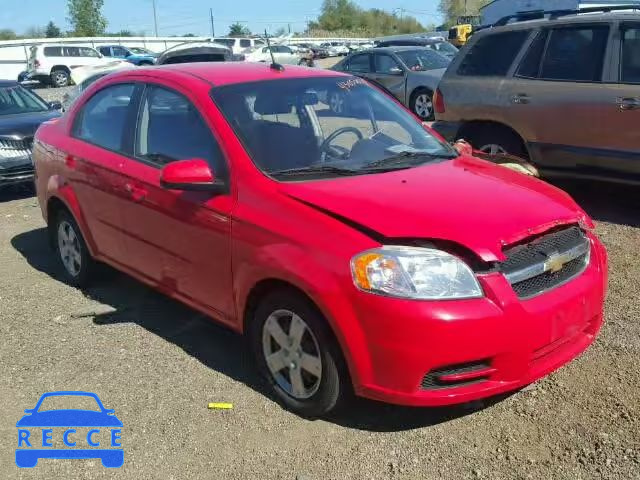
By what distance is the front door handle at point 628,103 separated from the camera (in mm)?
5918

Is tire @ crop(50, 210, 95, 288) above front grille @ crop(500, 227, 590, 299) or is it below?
below

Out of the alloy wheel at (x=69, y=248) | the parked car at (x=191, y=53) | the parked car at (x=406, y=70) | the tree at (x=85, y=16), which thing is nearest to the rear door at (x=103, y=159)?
the alloy wheel at (x=69, y=248)

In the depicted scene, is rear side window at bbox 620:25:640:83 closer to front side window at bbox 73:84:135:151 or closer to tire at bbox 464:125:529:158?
tire at bbox 464:125:529:158

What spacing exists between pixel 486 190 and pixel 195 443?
6.28 ft

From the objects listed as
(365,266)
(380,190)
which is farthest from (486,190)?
(365,266)

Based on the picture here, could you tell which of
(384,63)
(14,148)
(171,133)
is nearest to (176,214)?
(171,133)

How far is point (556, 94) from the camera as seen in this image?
6.44 metres

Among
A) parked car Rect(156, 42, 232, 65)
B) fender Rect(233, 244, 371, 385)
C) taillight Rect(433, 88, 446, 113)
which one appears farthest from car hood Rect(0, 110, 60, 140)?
fender Rect(233, 244, 371, 385)

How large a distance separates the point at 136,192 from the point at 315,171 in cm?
125

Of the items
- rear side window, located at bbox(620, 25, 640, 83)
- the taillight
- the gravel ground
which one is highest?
rear side window, located at bbox(620, 25, 640, 83)

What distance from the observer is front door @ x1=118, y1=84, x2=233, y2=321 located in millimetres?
3602

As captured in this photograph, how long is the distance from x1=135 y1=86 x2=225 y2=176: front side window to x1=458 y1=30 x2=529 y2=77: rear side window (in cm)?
406

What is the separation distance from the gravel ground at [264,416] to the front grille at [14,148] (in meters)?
4.88

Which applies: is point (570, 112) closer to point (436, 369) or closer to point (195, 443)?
point (436, 369)
